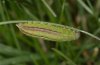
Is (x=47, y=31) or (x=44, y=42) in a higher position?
(x=47, y=31)

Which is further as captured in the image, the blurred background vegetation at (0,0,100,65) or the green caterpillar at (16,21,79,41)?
the blurred background vegetation at (0,0,100,65)

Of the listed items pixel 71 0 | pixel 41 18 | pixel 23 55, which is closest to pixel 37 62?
pixel 23 55

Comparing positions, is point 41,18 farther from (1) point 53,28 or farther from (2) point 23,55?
(1) point 53,28

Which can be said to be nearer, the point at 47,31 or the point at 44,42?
the point at 47,31

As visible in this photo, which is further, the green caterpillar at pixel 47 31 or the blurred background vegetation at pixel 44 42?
the blurred background vegetation at pixel 44 42
